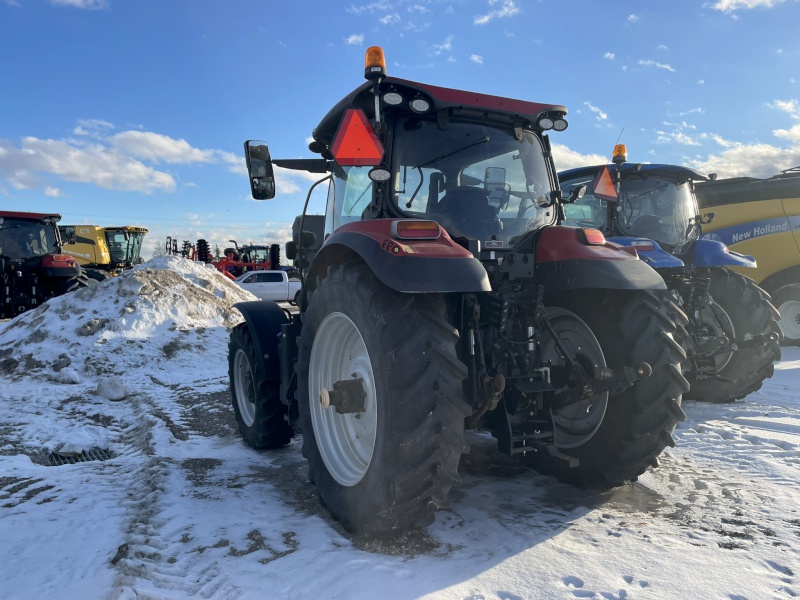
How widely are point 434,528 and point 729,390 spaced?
4.12m

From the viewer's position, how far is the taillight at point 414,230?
2.67 m

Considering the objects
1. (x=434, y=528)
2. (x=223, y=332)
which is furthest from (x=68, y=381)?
(x=434, y=528)

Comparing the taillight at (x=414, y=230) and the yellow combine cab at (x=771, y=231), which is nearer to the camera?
the taillight at (x=414, y=230)

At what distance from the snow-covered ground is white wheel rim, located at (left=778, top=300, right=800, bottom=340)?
4221 millimetres

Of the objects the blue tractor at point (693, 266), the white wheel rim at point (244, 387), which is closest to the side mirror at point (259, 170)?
the white wheel rim at point (244, 387)

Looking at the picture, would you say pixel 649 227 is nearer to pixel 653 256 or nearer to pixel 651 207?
pixel 651 207

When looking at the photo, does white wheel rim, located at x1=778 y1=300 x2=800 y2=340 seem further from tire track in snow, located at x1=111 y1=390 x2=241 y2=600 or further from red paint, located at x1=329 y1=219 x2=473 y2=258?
tire track in snow, located at x1=111 y1=390 x2=241 y2=600

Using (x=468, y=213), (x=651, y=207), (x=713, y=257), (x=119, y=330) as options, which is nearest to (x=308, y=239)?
(x=468, y=213)

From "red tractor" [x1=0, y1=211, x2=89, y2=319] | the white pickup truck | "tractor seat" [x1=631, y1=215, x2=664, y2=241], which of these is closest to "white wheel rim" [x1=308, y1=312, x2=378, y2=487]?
"tractor seat" [x1=631, y1=215, x2=664, y2=241]

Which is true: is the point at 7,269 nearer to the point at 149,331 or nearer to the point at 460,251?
the point at 149,331

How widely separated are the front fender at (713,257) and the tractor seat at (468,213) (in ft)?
10.9

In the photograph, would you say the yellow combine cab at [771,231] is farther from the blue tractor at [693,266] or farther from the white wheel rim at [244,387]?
the white wheel rim at [244,387]

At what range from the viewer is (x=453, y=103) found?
3205mm

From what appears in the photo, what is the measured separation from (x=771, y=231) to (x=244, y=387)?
8.59 metres
